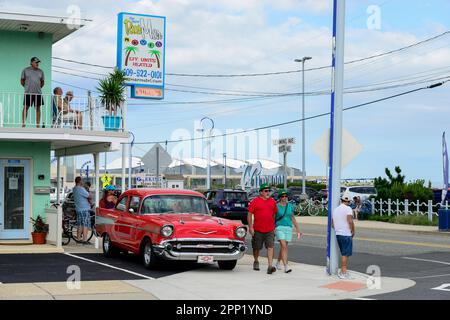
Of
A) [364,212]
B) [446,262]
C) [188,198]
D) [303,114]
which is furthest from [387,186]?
[188,198]

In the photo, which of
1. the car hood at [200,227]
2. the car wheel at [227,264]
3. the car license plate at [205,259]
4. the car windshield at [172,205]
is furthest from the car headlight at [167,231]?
the car wheel at [227,264]

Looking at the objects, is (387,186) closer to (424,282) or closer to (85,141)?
(85,141)

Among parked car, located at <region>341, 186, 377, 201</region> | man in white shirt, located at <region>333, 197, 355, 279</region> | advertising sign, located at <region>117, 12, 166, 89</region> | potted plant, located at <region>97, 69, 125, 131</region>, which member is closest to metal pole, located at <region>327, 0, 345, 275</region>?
man in white shirt, located at <region>333, 197, 355, 279</region>

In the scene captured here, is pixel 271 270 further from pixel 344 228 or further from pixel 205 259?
pixel 344 228

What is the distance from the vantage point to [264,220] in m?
15.5

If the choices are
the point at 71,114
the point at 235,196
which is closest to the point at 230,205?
the point at 235,196

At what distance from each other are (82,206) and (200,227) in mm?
7483

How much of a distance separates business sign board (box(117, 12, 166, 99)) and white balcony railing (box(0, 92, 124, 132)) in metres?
7.77

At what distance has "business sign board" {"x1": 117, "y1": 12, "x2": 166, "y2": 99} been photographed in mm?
29547

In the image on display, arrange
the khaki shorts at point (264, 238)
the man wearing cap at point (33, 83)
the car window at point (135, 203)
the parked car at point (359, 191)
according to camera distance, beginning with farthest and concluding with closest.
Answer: the parked car at point (359, 191), the man wearing cap at point (33, 83), the car window at point (135, 203), the khaki shorts at point (264, 238)

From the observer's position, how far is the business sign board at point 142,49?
29.5 m
